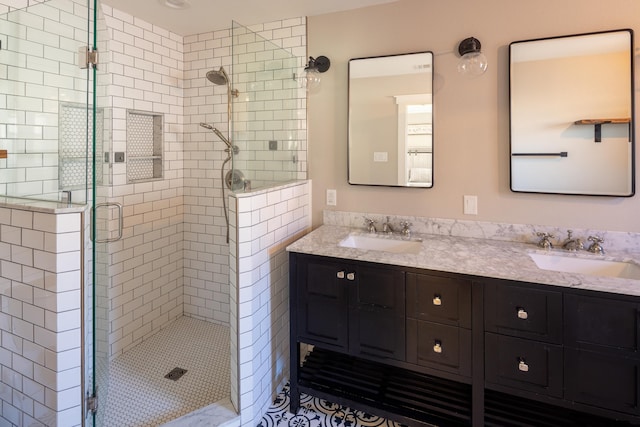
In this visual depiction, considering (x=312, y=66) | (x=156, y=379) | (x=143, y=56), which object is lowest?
(x=156, y=379)

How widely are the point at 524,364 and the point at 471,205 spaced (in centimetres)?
96

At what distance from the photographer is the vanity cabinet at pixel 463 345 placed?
4.75 feet

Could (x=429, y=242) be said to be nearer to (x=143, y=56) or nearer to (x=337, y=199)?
(x=337, y=199)

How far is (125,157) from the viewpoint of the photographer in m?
2.63

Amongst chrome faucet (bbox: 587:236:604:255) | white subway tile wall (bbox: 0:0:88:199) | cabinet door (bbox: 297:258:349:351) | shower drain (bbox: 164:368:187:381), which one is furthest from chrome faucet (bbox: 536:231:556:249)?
white subway tile wall (bbox: 0:0:88:199)

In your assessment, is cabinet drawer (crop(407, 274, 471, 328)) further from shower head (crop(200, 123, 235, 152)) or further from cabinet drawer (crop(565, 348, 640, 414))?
shower head (crop(200, 123, 235, 152))

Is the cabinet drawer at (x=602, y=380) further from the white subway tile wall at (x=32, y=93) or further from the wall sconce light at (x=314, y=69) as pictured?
the white subway tile wall at (x=32, y=93)

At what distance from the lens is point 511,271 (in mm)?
1604

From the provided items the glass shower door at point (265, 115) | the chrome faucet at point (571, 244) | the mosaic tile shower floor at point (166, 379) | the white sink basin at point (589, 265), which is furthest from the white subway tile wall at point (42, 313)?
the chrome faucet at point (571, 244)

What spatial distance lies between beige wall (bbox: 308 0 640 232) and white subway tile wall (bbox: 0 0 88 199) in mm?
1479

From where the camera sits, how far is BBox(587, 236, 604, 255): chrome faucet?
6.11 feet

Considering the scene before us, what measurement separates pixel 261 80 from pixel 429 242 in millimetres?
1507

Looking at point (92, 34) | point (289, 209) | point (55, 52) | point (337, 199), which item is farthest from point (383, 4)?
point (55, 52)

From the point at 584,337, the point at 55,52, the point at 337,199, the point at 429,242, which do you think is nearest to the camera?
the point at 584,337
